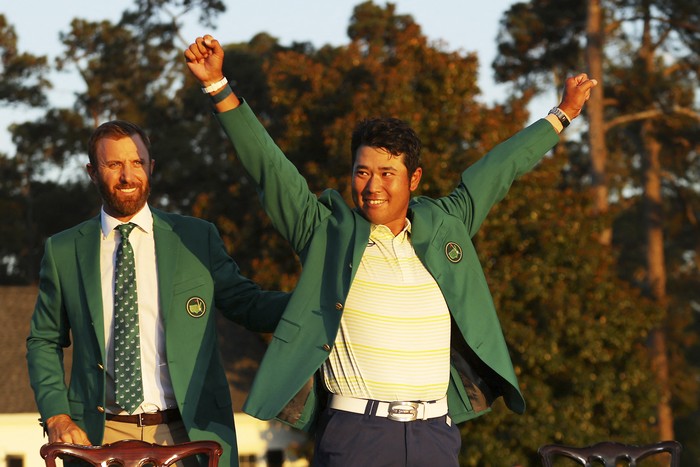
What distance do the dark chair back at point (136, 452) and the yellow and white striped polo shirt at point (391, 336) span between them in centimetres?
52

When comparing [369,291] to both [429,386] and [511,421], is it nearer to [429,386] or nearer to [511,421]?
[429,386]

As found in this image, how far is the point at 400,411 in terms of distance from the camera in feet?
15.3

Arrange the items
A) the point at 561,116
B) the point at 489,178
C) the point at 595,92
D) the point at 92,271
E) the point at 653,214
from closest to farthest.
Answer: the point at 92,271 → the point at 489,178 → the point at 561,116 → the point at 595,92 → the point at 653,214

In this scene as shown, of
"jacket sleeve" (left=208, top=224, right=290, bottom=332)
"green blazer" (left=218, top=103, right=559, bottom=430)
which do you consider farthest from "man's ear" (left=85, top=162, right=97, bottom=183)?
"green blazer" (left=218, top=103, right=559, bottom=430)

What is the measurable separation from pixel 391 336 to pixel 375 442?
360mm

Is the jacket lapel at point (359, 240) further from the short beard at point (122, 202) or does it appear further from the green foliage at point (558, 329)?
the green foliage at point (558, 329)

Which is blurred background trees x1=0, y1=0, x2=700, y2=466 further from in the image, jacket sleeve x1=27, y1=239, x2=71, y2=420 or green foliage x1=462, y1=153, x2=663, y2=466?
jacket sleeve x1=27, y1=239, x2=71, y2=420

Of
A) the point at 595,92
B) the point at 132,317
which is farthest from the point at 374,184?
the point at 595,92

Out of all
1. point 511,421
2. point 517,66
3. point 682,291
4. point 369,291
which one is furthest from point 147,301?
point 682,291

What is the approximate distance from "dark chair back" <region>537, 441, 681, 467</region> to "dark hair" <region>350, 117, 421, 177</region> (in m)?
1.12

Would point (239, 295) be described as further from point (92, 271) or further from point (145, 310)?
point (92, 271)

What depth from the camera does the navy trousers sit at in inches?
182

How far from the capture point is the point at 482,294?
496cm

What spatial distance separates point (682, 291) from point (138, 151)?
1294 inches
